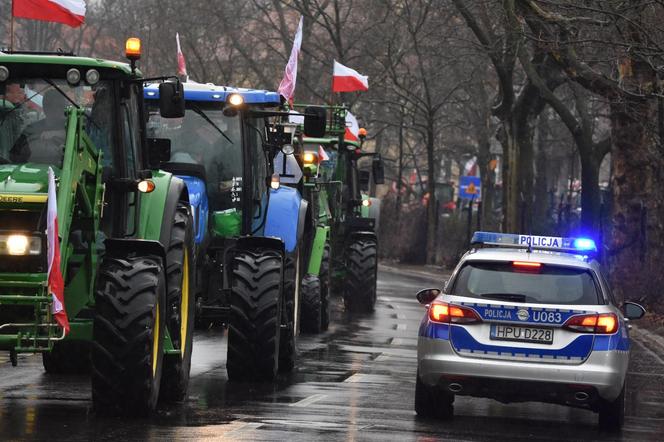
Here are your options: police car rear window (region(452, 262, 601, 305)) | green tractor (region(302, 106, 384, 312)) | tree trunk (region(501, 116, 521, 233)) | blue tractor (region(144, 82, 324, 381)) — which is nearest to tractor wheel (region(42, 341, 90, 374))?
blue tractor (region(144, 82, 324, 381))

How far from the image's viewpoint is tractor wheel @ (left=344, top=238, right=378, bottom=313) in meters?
25.3

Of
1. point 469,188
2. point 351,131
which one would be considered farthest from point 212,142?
point 469,188

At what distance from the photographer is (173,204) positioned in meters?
12.0

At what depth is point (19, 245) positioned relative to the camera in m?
10.2

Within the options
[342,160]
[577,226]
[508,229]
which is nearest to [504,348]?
[342,160]

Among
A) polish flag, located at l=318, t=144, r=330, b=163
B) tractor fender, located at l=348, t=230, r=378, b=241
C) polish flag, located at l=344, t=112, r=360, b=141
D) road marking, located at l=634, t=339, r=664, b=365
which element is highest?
polish flag, located at l=344, t=112, r=360, b=141

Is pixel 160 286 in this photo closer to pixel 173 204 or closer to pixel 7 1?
pixel 173 204

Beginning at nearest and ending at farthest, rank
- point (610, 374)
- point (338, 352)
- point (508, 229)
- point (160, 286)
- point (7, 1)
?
1. point (160, 286)
2. point (610, 374)
3. point (338, 352)
4. point (508, 229)
5. point (7, 1)

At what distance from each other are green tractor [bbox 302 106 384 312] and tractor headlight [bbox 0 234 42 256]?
1270 centimetres

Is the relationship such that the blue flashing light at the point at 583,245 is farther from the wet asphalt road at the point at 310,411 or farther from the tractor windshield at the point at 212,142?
the tractor windshield at the point at 212,142

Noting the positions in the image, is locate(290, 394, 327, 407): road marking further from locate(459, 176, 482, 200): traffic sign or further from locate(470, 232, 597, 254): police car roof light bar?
locate(459, 176, 482, 200): traffic sign

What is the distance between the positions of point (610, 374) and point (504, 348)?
0.82 m

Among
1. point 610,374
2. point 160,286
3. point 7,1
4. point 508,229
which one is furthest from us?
point 7,1

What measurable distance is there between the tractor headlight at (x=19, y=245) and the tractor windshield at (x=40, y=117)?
0.83m
